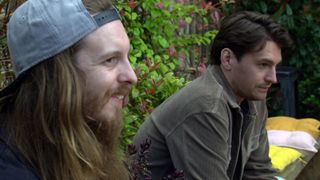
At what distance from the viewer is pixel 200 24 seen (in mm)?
5012

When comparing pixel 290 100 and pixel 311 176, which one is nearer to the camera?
pixel 311 176

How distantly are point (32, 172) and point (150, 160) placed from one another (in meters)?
1.36

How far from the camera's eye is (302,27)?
19.8 ft

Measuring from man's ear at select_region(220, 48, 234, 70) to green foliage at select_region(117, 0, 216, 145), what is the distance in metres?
0.54

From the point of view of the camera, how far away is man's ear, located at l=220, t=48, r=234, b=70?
288cm

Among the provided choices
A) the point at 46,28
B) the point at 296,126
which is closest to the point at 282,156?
the point at 296,126

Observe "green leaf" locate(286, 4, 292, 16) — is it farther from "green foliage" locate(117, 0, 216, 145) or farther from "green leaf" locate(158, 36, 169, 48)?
"green leaf" locate(158, 36, 169, 48)

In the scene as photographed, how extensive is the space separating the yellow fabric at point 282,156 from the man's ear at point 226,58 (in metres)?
1.35

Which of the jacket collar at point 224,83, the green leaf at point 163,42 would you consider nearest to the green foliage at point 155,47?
the green leaf at point 163,42

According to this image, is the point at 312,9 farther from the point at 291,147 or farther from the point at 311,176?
the point at 311,176

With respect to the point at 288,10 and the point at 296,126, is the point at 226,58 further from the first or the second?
the point at 288,10

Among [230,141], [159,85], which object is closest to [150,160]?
[230,141]

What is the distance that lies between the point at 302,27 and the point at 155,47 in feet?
8.10

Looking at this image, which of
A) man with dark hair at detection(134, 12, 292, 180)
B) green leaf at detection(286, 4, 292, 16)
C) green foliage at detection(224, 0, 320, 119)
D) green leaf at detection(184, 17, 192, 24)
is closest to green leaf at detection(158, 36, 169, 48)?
green leaf at detection(184, 17, 192, 24)
